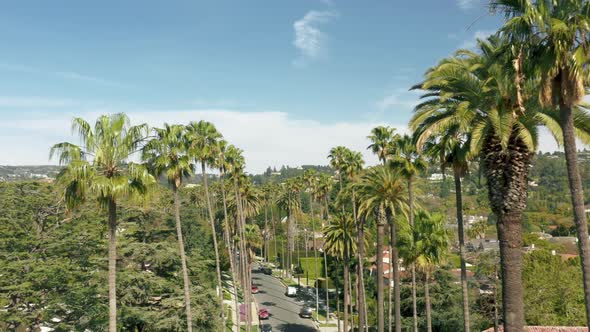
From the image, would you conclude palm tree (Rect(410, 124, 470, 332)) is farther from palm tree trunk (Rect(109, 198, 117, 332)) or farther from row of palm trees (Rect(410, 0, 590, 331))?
palm tree trunk (Rect(109, 198, 117, 332))

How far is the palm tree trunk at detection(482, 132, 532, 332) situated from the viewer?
12.4m

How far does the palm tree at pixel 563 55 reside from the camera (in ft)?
35.3

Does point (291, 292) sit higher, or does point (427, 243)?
point (427, 243)

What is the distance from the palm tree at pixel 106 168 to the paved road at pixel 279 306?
43217mm

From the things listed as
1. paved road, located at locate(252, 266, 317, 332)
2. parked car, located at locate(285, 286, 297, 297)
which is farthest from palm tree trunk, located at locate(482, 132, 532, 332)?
parked car, located at locate(285, 286, 297, 297)

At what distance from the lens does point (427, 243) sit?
29297 mm

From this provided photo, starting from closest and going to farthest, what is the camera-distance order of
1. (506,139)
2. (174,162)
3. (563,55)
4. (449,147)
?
(563,55) → (506,139) → (449,147) → (174,162)

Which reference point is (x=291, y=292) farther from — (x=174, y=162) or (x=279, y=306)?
(x=174, y=162)

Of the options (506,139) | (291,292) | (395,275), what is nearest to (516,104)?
(506,139)

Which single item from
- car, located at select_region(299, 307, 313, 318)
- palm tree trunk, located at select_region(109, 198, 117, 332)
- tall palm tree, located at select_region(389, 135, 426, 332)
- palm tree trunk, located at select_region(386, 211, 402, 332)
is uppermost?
tall palm tree, located at select_region(389, 135, 426, 332)

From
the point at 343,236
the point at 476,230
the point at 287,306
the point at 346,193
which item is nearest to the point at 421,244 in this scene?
the point at 346,193

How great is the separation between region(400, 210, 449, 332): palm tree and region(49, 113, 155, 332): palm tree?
66.6 ft

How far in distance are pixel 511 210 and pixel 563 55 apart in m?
4.65

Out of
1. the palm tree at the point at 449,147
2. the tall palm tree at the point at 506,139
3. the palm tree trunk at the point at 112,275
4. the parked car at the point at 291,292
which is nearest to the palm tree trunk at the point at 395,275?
the palm tree at the point at 449,147
